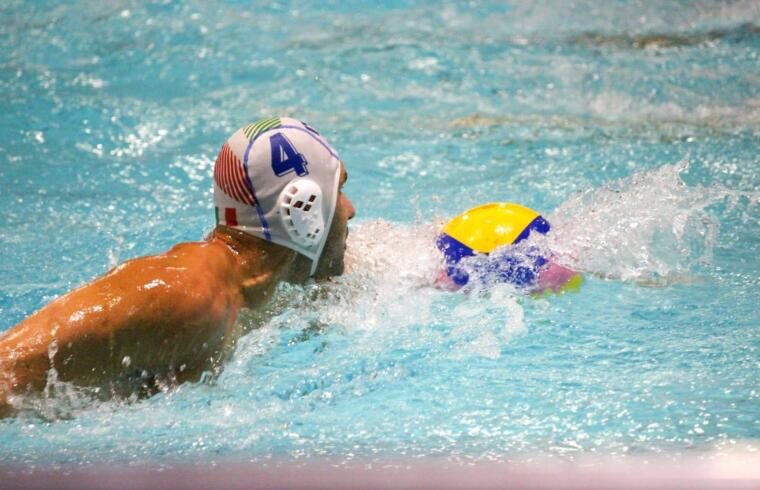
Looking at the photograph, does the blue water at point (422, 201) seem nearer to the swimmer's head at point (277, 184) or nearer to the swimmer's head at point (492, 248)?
the swimmer's head at point (492, 248)

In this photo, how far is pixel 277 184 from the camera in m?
2.85

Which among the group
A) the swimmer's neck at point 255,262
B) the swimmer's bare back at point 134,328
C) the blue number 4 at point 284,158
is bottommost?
the swimmer's bare back at point 134,328

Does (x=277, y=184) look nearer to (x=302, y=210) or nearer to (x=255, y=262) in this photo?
(x=302, y=210)

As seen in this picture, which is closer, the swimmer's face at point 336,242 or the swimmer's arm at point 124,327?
the swimmer's arm at point 124,327

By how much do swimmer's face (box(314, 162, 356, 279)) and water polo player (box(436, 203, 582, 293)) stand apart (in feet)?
1.83

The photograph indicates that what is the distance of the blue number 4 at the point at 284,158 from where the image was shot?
2.83m

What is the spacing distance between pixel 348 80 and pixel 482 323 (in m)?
3.92

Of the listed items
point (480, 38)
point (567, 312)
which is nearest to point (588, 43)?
point (480, 38)

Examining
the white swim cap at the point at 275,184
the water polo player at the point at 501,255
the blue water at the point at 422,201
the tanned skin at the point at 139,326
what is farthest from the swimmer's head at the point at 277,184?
the water polo player at the point at 501,255

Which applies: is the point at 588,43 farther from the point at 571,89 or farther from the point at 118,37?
the point at 118,37

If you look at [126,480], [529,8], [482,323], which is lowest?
[126,480]

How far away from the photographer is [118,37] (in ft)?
25.3

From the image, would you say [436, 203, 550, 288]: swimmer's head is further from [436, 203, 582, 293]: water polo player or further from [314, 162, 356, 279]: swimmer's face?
[314, 162, 356, 279]: swimmer's face

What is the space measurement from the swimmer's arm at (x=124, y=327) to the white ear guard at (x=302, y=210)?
0.29 metres
